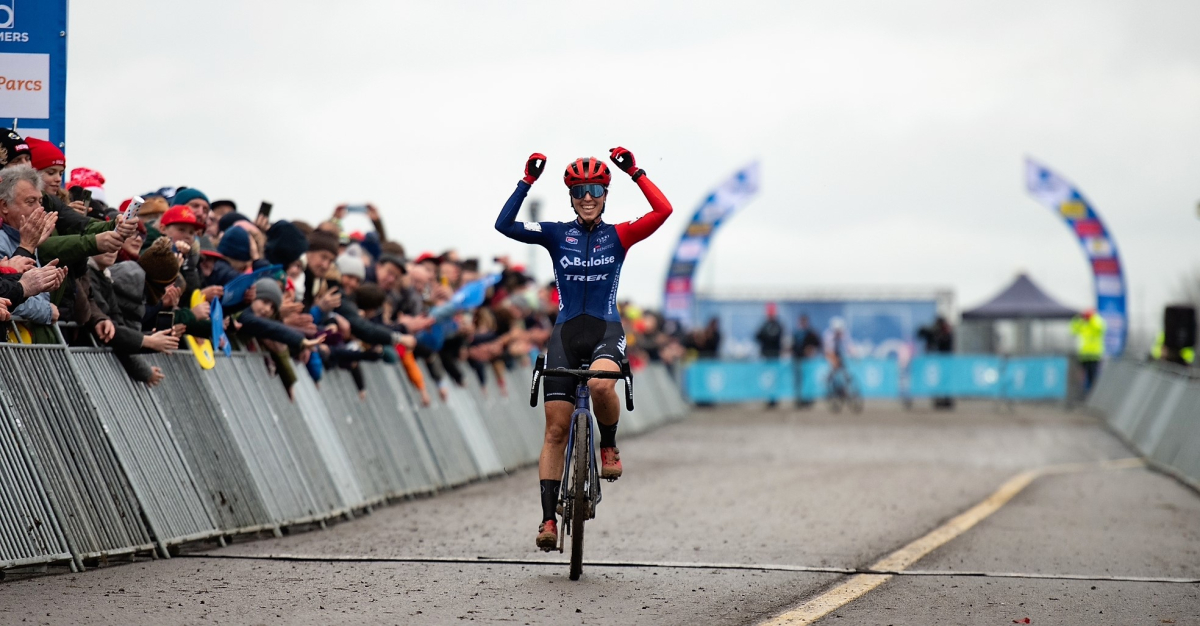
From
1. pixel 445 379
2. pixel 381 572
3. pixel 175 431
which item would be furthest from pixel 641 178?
pixel 445 379

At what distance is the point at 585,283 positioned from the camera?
9.58m

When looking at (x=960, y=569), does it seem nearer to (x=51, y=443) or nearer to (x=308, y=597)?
(x=308, y=597)

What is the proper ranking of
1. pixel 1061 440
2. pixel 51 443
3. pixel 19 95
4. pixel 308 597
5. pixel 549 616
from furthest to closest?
pixel 1061 440 → pixel 19 95 → pixel 51 443 → pixel 308 597 → pixel 549 616

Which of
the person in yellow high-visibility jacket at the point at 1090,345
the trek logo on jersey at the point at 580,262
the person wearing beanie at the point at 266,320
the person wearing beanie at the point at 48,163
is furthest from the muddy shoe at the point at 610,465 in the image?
the person in yellow high-visibility jacket at the point at 1090,345

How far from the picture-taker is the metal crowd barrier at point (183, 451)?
29.4ft

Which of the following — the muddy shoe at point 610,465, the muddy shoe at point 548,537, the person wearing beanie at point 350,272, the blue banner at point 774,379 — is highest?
the person wearing beanie at point 350,272

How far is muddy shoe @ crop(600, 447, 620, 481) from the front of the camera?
9422mm

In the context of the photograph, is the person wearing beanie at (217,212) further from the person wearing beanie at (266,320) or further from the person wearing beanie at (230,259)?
the person wearing beanie at (266,320)

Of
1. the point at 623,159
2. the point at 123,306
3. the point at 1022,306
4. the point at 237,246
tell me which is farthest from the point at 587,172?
the point at 1022,306

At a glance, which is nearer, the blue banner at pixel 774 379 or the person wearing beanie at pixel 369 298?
the person wearing beanie at pixel 369 298

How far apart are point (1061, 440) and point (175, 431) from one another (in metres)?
18.4

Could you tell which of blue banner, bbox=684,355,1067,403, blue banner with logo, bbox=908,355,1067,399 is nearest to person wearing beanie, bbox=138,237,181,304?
blue banner, bbox=684,355,1067,403

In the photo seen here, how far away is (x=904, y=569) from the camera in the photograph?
980cm

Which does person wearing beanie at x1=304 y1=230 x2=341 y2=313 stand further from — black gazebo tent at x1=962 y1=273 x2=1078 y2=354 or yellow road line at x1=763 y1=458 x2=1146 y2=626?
black gazebo tent at x1=962 y1=273 x2=1078 y2=354
